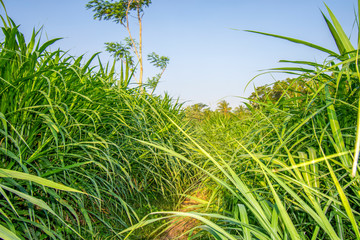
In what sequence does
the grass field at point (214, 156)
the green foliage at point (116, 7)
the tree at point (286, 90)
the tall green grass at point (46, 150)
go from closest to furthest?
the grass field at point (214, 156)
the tall green grass at point (46, 150)
the tree at point (286, 90)
the green foliage at point (116, 7)

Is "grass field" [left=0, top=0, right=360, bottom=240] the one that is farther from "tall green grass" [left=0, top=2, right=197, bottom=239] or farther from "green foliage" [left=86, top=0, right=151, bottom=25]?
"green foliage" [left=86, top=0, right=151, bottom=25]

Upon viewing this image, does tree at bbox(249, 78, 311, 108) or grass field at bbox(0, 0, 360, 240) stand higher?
tree at bbox(249, 78, 311, 108)

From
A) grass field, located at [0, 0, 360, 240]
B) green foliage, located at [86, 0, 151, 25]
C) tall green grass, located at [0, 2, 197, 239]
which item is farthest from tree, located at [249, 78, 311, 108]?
green foliage, located at [86, 0, 151, 25]

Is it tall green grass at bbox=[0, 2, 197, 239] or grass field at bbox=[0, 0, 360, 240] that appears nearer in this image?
grass field at bbox=[0, 0, 360, 240]

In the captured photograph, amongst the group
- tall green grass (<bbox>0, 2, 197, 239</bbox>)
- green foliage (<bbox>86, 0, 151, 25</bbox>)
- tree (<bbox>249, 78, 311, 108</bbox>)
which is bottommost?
tall green grass (<bbox>0, 2, 197, 239</bbox>)

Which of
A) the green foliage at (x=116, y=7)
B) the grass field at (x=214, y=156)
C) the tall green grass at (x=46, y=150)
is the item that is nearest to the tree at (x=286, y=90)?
the grass field at (x=214, y=156)

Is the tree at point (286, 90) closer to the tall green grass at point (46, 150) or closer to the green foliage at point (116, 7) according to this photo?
the tall green grass at point (46, 150)

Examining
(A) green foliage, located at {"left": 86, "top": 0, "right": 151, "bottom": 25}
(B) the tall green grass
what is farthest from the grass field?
(A) green foliage, located at {"left": 86, "top": 0, "right": 151, "bottom": 25}

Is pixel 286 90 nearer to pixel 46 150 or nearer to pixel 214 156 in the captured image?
pixel 214 156

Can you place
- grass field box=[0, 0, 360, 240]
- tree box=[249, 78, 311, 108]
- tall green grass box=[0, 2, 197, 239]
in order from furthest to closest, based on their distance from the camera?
tree box=[249, 78, 311, 108] < tall green grass box=[0, 2, 197, 239] < grass field box=[0, 0, 360, 240]

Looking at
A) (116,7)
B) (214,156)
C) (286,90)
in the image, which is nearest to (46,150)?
(214,156)

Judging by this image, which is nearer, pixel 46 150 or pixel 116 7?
pixel 46 150

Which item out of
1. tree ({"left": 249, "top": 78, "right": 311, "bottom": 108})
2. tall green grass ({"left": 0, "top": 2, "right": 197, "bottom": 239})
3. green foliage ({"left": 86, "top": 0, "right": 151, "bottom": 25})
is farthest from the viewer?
green foliage ({"left": 86, "top": 0, "right": 151, "bottom": 25})

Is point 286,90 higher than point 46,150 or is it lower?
higher
